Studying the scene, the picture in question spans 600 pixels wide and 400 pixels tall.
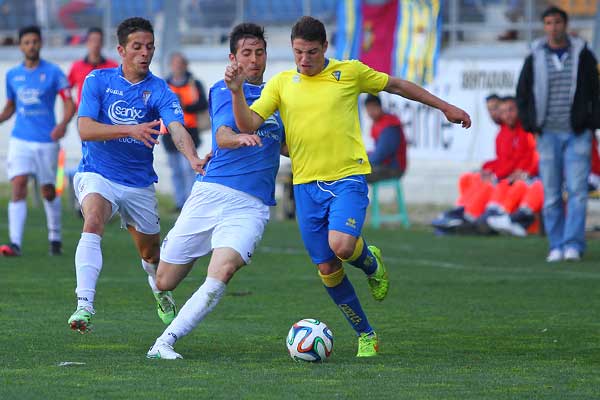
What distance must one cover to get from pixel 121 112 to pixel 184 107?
440 inches

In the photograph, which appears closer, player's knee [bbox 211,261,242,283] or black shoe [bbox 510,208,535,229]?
player's knee [bbox 211,261,242,283]

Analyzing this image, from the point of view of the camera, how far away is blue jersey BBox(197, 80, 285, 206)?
799 cm

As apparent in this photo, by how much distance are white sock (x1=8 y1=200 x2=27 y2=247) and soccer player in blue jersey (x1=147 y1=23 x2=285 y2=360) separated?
6217 millimetres

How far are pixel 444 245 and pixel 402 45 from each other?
554cm

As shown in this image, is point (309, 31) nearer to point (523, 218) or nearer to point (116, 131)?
point (116, 131)

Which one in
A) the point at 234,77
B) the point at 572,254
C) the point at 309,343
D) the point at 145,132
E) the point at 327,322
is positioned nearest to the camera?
the point at 234,77

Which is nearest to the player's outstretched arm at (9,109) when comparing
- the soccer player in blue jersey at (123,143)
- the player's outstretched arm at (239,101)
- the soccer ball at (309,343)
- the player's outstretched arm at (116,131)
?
the soccer player in blue jersey at (123,143)

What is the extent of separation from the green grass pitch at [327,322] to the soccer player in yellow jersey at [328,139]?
1.97 ft

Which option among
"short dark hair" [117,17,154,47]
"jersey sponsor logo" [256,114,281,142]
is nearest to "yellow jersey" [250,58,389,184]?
"jersey sponsor logo" [256,114,281,142]

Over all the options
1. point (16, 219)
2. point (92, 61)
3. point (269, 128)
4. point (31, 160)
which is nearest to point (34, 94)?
point (31, 160)

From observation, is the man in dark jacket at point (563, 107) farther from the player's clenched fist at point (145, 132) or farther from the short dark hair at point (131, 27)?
the player's clenched fist at point (145, 132)

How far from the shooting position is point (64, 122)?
1411 cm

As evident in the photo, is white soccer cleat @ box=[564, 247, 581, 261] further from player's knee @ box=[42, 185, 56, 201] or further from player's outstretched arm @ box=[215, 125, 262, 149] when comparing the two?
player's outstretched arm @ box=[215, 125, 262, 149]

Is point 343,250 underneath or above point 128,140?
underneath
